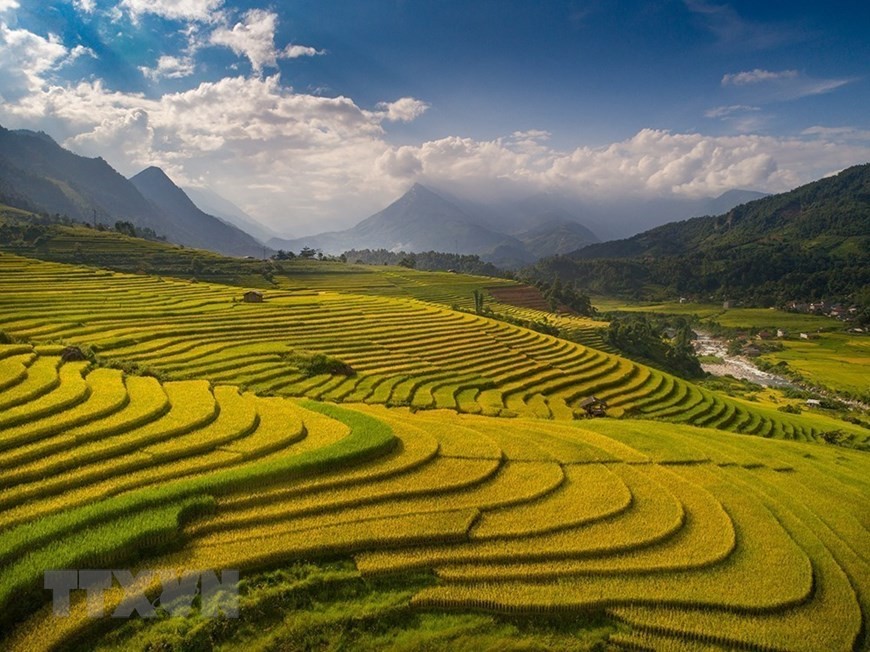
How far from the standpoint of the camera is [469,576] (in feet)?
34.9

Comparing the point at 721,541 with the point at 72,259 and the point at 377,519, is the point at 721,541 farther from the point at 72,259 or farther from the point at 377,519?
the point at 72,259

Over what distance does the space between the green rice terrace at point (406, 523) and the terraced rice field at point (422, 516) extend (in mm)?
64

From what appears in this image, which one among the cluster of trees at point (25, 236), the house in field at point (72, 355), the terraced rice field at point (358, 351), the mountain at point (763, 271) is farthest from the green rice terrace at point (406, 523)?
the mountain at point (763, 271)

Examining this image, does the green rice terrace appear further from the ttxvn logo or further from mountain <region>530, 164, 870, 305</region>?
mountain <region>530, 164, 870, 305</region>

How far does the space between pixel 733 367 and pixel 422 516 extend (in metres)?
93.6

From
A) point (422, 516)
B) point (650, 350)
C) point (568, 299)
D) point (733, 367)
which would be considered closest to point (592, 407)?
point (422, 516)

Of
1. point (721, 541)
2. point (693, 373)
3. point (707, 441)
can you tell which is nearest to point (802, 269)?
point (693, 373)

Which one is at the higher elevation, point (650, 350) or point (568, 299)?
point (568, 299)

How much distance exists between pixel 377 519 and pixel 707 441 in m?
19.6

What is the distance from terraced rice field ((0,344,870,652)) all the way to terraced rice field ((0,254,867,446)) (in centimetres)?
959

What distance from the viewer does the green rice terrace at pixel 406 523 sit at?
950cm

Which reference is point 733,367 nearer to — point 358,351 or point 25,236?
point 358,351

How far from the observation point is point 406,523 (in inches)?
471

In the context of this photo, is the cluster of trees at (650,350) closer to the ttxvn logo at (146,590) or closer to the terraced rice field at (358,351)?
the terraced rice field at (358,351)
